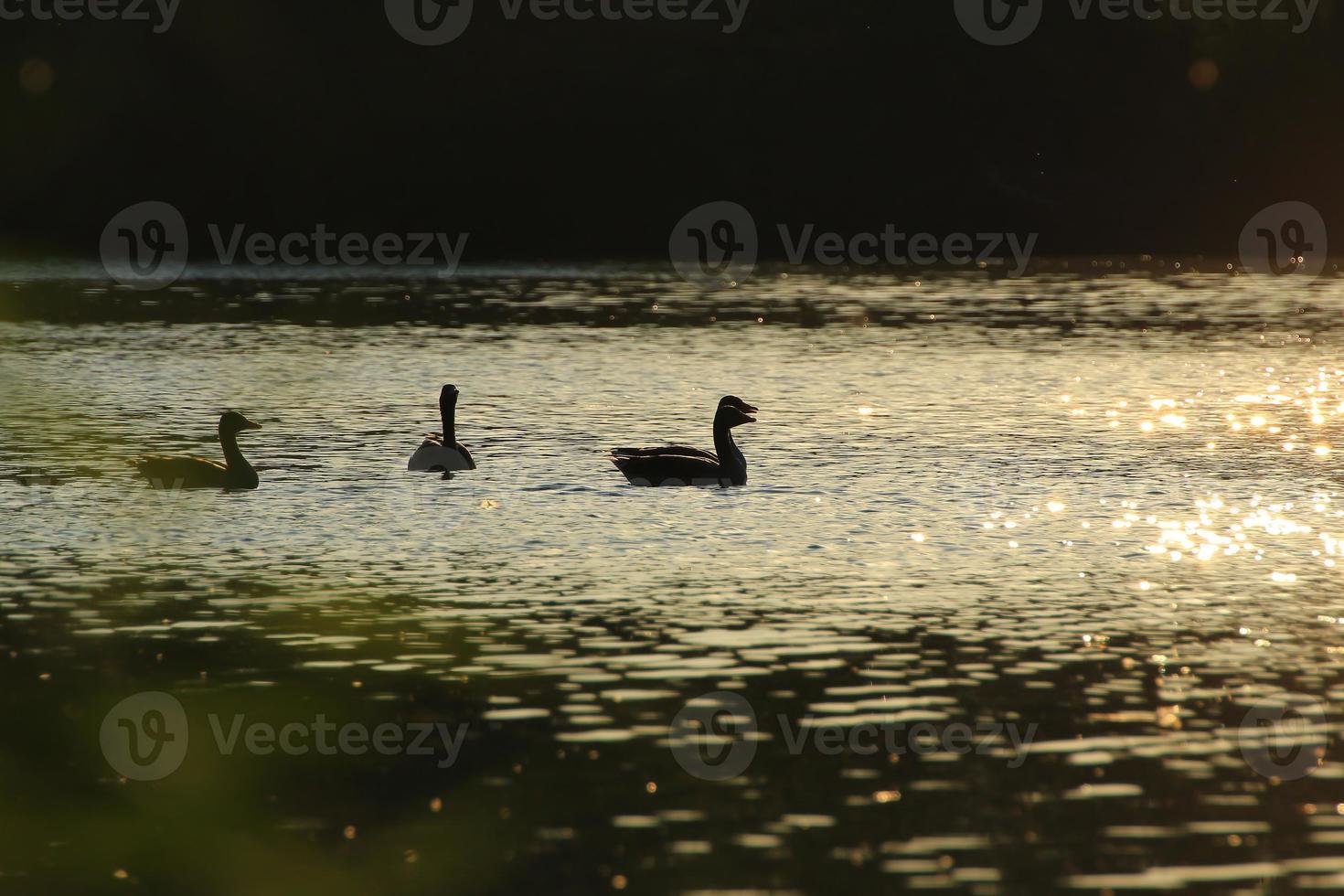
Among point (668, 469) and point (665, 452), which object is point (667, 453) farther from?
point (668, 469)

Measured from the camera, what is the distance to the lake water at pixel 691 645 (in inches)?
493

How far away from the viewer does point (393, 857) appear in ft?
40.5

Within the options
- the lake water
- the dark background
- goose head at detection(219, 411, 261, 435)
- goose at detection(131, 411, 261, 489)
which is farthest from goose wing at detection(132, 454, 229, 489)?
the dark background

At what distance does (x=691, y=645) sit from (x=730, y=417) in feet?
34.3

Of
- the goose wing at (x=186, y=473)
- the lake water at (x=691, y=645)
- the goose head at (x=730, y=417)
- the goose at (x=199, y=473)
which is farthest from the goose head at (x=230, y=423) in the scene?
the goose head at (x=730, y=417)

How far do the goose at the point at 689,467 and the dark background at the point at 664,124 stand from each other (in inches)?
Result: 2694

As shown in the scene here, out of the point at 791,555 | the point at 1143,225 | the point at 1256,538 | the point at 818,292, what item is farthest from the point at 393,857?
the point at 1143,225

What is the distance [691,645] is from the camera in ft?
56.3

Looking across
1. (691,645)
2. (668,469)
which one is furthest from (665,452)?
(691,645)

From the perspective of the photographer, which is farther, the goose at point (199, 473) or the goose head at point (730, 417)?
the goose head at point (730, 417)

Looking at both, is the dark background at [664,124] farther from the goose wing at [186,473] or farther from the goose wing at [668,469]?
the goose wing at [186,473]

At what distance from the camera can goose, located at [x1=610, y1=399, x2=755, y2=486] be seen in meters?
26.1

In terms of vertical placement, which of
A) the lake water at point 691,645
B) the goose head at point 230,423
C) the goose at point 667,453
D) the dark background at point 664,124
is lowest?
the lake water at point 691,645

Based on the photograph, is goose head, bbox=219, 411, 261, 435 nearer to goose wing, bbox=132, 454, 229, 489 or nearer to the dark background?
goose wing, bbox=132, 454, 229, 489
